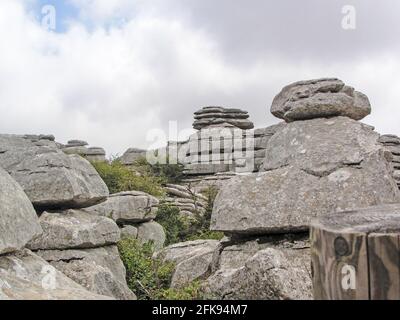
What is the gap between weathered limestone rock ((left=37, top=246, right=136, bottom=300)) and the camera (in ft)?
30.3

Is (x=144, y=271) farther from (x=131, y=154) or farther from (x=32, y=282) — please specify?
(x=131, y=154)

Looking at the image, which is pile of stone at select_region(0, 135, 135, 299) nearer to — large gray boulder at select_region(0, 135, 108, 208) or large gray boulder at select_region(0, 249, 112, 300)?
large gray boulder at select_region(0, 135, 108, 208)

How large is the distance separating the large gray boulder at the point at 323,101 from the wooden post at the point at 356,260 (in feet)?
19.5

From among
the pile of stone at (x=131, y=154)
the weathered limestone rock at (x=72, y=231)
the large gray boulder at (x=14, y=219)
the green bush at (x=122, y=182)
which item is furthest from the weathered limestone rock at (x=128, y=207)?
the pile of stone at (x=131, y=154)

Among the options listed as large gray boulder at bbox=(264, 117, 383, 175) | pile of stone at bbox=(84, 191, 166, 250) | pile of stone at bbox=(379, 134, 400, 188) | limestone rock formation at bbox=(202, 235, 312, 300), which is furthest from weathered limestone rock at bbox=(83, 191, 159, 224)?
pile of stone at bbox=(379, 134, 400, 188)

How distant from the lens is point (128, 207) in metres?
16.8

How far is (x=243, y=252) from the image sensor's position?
7789 mm

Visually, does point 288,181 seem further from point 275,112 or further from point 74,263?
point 74,263

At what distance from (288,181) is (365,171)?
1.09 meters

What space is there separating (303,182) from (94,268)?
4285 millimetres

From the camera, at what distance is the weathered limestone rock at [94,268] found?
30.3 ft
